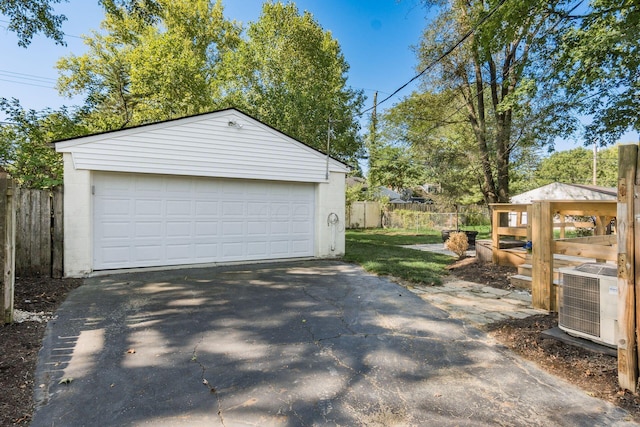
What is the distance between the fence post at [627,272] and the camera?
2400 millimetres

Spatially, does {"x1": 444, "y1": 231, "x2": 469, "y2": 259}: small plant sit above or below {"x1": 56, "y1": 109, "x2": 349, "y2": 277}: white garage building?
below

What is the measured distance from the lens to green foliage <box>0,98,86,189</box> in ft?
22.3

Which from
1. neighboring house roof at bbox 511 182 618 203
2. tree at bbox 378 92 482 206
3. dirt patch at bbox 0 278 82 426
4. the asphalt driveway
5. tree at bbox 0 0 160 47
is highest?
tree at bbox 0 0 160 47

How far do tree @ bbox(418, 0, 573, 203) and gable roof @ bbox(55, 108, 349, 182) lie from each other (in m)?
4.95

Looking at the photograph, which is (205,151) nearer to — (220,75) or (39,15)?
(39,15)

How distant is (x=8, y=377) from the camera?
2.55 m

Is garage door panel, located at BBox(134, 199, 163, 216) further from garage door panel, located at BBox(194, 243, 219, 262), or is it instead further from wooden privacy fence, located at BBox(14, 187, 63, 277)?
wooden privacy fence, located at BBox(14, 187, 63, 277)

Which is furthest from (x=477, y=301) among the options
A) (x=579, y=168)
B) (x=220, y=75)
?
(x=579, y=168)

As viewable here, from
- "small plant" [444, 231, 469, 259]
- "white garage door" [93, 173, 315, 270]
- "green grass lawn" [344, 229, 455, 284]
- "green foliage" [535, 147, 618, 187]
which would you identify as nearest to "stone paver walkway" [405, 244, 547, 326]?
"green grass lawn" [344, 229, 455, 284]

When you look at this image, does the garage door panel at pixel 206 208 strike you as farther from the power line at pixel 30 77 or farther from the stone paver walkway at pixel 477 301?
the power line at pixel 30 77

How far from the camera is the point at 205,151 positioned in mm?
7344

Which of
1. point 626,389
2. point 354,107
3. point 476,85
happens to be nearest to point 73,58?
point 354,107

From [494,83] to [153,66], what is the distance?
579 inches

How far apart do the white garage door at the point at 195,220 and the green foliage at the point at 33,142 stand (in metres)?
1.25
